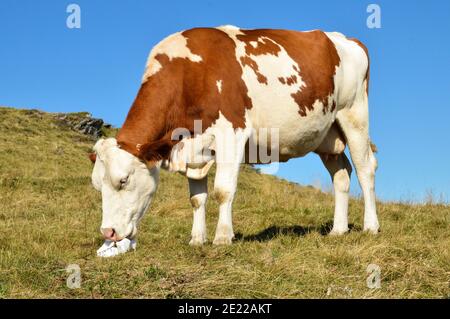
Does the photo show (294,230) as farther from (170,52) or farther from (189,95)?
(170,52)

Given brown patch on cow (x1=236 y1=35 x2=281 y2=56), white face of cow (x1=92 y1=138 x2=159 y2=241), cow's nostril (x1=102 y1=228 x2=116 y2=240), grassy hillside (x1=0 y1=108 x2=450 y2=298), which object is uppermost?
brown patch on cow (x1=236 y1=35 x2=281 y2=56)

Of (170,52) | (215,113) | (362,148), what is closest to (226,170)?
(215,113)

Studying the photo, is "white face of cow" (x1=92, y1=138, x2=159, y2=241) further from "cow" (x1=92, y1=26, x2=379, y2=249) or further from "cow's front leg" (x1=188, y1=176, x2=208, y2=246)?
"cow's front leg" (x1=188, y1=176, x2=208, y2=246)

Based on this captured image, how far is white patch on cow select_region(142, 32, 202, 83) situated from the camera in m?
7.93

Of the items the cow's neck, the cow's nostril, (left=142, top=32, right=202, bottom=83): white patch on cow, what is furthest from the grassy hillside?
(left=142, top=32, right=202, bottom=83): white patch on cow

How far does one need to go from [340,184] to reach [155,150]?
429 cm

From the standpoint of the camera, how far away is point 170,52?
8.00 meters

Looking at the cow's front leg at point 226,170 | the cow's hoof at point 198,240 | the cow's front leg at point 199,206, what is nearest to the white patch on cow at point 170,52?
the cow's front leg at point 226,170

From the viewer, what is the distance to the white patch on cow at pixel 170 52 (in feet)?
26.0

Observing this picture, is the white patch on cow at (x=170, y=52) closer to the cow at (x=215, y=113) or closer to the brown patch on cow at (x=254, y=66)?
the cow at (x=215, y=113)

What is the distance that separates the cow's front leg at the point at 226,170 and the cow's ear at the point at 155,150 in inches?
28.8

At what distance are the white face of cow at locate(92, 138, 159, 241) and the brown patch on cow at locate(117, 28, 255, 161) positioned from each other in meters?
0.33
